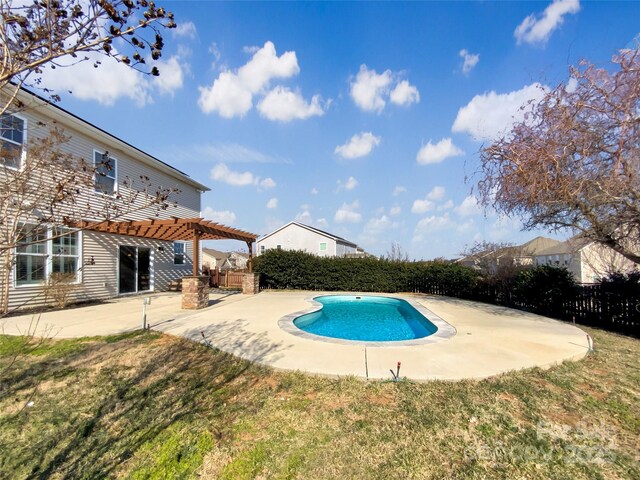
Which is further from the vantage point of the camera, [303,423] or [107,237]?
[107,237]

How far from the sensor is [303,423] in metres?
3.38

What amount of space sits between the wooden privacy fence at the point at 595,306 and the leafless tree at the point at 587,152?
1.53m

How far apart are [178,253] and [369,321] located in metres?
11.7

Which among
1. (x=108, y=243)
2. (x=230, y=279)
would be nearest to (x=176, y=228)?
(x=108, y=243)

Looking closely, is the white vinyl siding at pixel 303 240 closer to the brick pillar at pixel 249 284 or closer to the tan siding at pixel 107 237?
the tan siding at pixel 107 237

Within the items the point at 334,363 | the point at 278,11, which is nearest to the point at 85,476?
the point at 334,363

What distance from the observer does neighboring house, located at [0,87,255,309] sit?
9336 mm

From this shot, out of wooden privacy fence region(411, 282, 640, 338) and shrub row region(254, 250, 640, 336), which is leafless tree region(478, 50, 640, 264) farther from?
shrub row region(254, 250, 640, 336)

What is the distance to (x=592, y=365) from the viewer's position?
5.15 metres

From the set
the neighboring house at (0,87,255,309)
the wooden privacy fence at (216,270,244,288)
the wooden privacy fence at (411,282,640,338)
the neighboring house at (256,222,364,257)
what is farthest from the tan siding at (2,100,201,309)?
the neighboring house at (256,222,364,257)

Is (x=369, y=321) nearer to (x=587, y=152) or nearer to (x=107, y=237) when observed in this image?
(x=587, y=152)

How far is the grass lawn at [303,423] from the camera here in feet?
9.07

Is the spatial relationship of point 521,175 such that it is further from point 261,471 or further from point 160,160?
point 160,160

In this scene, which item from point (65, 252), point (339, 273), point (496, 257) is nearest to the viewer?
point (65, 252)
